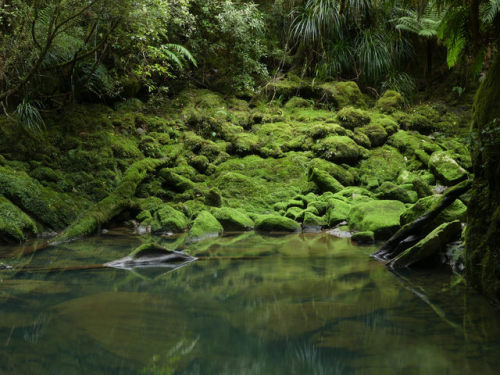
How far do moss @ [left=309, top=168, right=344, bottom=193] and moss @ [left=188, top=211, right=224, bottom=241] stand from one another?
2.62m

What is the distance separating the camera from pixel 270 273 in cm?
411

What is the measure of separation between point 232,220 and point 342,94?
7.00 m

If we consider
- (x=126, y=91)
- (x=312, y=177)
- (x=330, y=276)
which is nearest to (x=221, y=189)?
(x=312, y=177)

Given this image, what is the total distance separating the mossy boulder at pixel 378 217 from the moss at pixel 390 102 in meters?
5.96

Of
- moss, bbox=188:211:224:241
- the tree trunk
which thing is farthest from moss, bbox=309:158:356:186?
the tree trunk

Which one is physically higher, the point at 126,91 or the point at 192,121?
the point at 126,91

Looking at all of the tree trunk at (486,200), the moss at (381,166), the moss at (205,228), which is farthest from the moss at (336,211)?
the tree trunk at (486,200)

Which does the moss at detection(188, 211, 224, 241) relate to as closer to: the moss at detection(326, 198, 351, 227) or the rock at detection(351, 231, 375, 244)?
the moss at detection(326, 198, 351, 227)

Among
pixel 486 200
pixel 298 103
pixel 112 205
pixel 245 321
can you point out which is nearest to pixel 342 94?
pixel 298 103

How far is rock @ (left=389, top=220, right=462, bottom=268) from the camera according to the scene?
4.14 m

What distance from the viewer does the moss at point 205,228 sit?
6625 mm

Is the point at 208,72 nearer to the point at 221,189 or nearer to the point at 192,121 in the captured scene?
the point at 192,121

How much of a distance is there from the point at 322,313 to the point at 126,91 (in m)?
9.88

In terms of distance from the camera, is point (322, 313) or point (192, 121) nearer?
point (322, 313)
